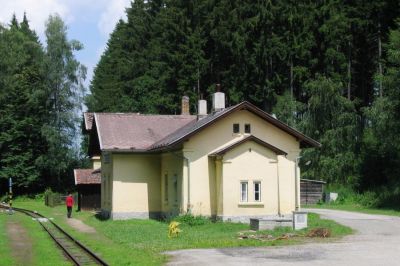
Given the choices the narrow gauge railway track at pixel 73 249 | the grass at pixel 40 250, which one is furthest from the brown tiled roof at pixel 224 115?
the grass at pixel 40 250

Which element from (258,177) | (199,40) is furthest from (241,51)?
(258,177)

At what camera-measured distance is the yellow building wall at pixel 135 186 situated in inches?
1229

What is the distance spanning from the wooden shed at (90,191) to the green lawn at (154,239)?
48.7 ft

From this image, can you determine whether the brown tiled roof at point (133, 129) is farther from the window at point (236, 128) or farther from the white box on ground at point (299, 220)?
the white box on ground at point (299, 220)

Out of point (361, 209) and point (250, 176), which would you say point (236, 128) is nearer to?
point (250, 176)

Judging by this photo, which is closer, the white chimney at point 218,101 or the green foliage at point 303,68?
the white chimney at point 218,101

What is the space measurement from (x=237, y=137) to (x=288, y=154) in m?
2.55

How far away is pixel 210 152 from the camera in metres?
28.2

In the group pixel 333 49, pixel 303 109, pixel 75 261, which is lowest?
pixel 75 261

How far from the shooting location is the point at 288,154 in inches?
1156

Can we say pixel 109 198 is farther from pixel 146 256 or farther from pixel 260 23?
pixel 260 23

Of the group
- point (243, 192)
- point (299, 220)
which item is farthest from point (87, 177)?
point (299, 220)

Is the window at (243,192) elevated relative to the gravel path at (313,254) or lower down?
elevated

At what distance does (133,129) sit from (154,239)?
12878 millimetres
